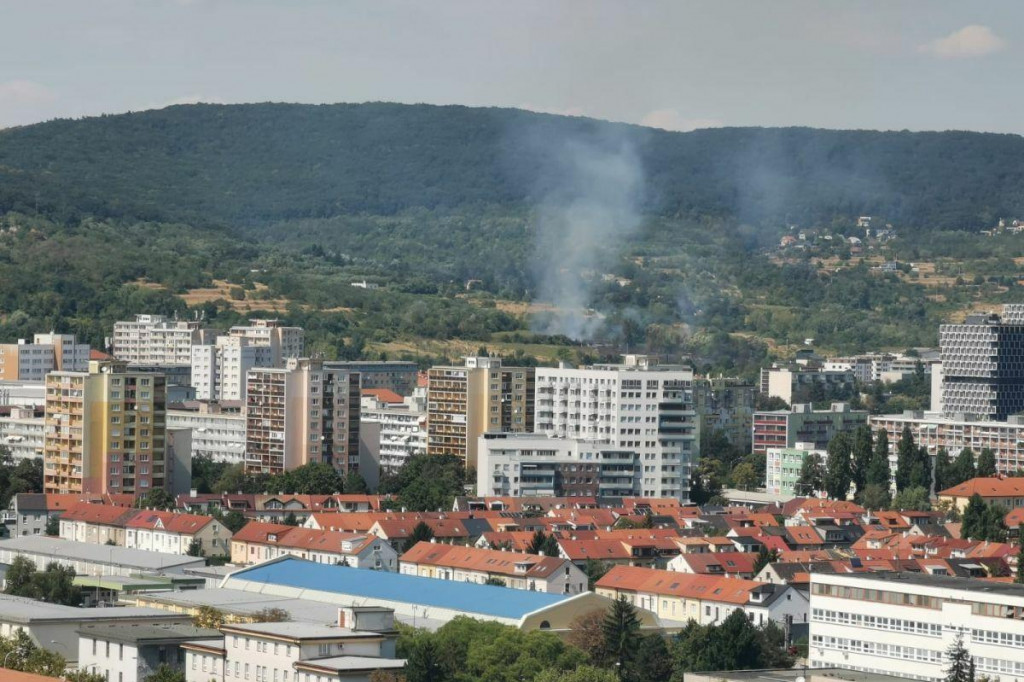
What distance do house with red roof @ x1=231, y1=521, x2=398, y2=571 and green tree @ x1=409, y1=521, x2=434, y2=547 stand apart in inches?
48.3

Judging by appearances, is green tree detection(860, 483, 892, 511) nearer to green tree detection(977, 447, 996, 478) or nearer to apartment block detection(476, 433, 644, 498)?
green tree detection(977, 447, 996, 478)

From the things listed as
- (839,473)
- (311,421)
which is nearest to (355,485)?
(311,421)

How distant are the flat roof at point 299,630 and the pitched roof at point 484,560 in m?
15.5

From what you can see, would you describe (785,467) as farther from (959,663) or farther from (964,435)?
(959,663)

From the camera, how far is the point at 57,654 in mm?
39250

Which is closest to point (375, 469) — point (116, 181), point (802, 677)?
point (802, 677)

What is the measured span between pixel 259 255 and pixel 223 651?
396ft

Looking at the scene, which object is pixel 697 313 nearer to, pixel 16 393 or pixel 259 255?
pixel 259 255

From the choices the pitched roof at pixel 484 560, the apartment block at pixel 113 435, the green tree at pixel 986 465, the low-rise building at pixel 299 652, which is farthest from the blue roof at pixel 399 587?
the green tree at pixel 986 465

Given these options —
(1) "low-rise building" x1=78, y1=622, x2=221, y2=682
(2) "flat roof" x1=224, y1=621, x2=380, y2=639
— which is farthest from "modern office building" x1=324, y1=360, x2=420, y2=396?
(2) "flat roof" x1=224, y1=621, x2=380, y2=639

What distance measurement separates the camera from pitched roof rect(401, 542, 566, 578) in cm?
5319

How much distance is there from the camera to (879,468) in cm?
7656

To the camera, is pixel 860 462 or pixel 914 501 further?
pixel 860 462

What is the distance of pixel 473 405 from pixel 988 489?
1869 centimetres
